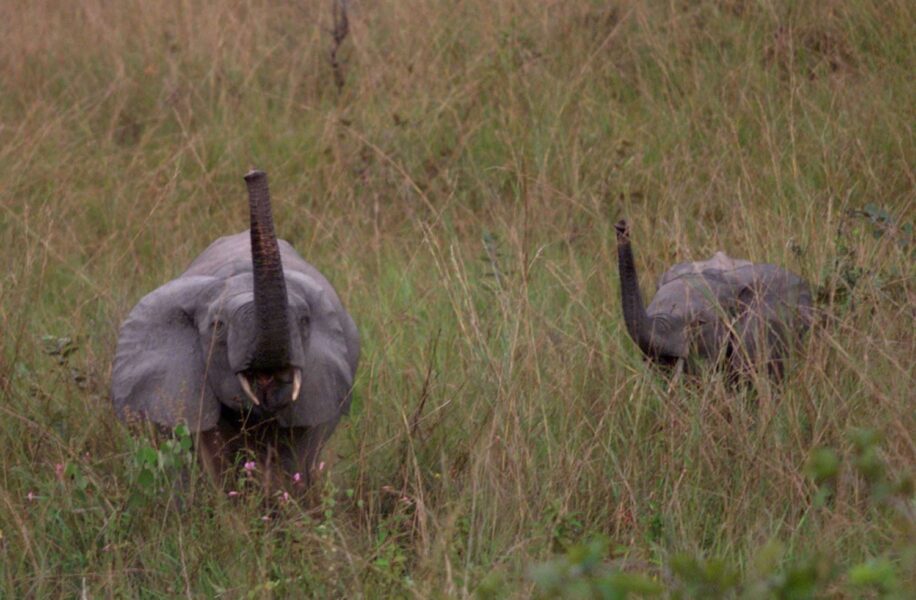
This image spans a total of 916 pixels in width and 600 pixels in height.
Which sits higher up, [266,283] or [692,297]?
[266,283]

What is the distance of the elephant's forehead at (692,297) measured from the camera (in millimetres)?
4707

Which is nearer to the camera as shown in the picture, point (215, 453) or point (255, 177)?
point (255, 177)

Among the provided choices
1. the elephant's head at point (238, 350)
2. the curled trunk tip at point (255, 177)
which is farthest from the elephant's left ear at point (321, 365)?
the curled trunk tip at point (255, 177)

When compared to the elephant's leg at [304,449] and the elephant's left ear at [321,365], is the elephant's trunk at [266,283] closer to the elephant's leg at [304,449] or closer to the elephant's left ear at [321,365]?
the elephant's left ear at [321,365]

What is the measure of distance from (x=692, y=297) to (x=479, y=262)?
1409 mm

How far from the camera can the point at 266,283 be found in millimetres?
3604


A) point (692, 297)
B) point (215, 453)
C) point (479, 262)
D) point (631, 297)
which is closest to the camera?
point (215, 453)

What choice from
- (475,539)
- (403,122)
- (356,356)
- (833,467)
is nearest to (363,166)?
(403,122)

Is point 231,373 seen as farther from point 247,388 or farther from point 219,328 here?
point 247,388

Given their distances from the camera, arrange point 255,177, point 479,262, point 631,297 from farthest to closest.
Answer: point 479,262 < point 631,297 < point 255,177

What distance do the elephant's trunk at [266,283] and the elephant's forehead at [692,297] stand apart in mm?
1504

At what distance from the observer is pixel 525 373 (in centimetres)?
444

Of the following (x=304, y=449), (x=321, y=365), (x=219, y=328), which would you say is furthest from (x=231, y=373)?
(x=304, y=449)

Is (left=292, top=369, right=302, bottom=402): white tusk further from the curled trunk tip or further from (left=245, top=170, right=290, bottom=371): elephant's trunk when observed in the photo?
the curled trunk tip
